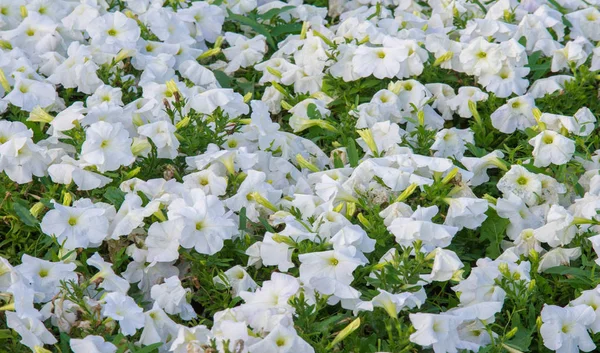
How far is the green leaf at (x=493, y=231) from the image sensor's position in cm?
294

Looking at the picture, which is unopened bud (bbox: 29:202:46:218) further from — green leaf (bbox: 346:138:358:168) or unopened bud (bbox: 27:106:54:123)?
green leaf (bbox: 346:138:358:168)

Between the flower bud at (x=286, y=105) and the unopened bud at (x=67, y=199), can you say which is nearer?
the unopened bud at (x=67, y=199)

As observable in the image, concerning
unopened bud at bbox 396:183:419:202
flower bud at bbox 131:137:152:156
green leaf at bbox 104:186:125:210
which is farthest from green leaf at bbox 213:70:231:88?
unopened bud at bbox 396:183:419:202

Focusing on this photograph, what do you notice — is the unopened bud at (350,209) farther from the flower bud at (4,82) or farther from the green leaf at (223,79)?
the flower bud at (4,82)

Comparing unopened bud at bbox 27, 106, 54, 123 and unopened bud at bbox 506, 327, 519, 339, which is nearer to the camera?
unopened bud at bbox 506, 327, 519, 339

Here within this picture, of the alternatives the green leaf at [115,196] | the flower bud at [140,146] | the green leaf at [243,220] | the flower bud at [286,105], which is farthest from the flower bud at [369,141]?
the green leaf at [115,196]

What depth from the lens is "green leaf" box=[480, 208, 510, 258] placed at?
2.94m

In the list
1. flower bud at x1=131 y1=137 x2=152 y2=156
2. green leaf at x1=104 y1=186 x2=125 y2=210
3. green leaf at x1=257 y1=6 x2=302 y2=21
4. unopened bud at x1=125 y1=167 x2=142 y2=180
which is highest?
flower bud at x1=131 y1=137 x2=152 y2=156

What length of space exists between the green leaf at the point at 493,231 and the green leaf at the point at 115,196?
3.96 feet

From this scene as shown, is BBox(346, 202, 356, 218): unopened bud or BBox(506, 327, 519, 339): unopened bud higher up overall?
BBox(346, 202, 356, 218): unopened bud

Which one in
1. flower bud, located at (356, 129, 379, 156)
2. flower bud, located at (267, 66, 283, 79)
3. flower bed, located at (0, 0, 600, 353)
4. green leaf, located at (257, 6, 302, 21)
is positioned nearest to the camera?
flower bed, located at (0, 0, 600, 353)

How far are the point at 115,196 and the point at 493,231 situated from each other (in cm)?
126

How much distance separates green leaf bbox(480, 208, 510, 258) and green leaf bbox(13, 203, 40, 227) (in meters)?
1.47

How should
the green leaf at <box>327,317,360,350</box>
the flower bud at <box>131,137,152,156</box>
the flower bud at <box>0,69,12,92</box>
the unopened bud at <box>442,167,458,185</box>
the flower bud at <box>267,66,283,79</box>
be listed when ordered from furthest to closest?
the flower bud at <box>267,66,283,79</box>, the flower bud at <box>0,69,12,92</box>, the flower bud at <box>131,137,152,156</box>, the unopened bud at <box>442,167,458,185</box>, the green leaf at <box>327,317,360,350</box>
